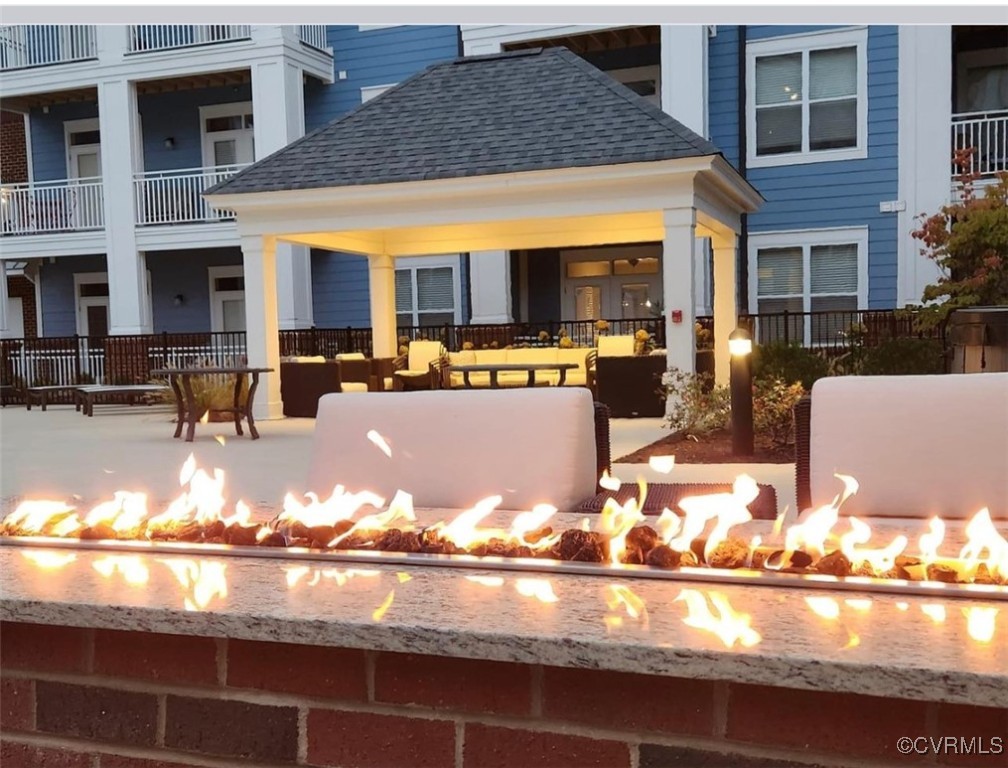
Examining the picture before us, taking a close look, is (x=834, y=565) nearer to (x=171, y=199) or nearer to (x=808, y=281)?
(x=808, y=281)

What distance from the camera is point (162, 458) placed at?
10109 mm

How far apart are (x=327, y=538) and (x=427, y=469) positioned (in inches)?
50.9

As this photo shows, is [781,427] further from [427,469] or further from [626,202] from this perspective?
[427,469]

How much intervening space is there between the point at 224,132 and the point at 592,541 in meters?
20.9

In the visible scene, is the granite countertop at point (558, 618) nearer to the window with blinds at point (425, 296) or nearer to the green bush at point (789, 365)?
the green bush at point (789, 365)

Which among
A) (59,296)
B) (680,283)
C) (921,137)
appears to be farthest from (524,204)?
(59,296)

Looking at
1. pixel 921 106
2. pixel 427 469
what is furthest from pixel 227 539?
pixel 921 106

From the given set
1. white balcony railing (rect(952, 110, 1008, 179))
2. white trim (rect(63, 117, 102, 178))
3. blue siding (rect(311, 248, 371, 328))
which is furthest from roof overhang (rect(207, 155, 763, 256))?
white trim (rect(63, 117, 102, 178))

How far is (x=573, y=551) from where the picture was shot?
78.2 inches

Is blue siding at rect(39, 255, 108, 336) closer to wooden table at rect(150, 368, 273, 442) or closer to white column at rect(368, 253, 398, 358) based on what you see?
white column at rect(368, 253, 398, 358)

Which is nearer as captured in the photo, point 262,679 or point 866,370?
point 262,679

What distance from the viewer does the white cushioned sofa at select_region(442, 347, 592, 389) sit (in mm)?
15362

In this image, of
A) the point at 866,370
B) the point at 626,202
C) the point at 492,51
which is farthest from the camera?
the point at 492,51

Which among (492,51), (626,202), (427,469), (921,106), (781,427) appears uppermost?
(492,51)
